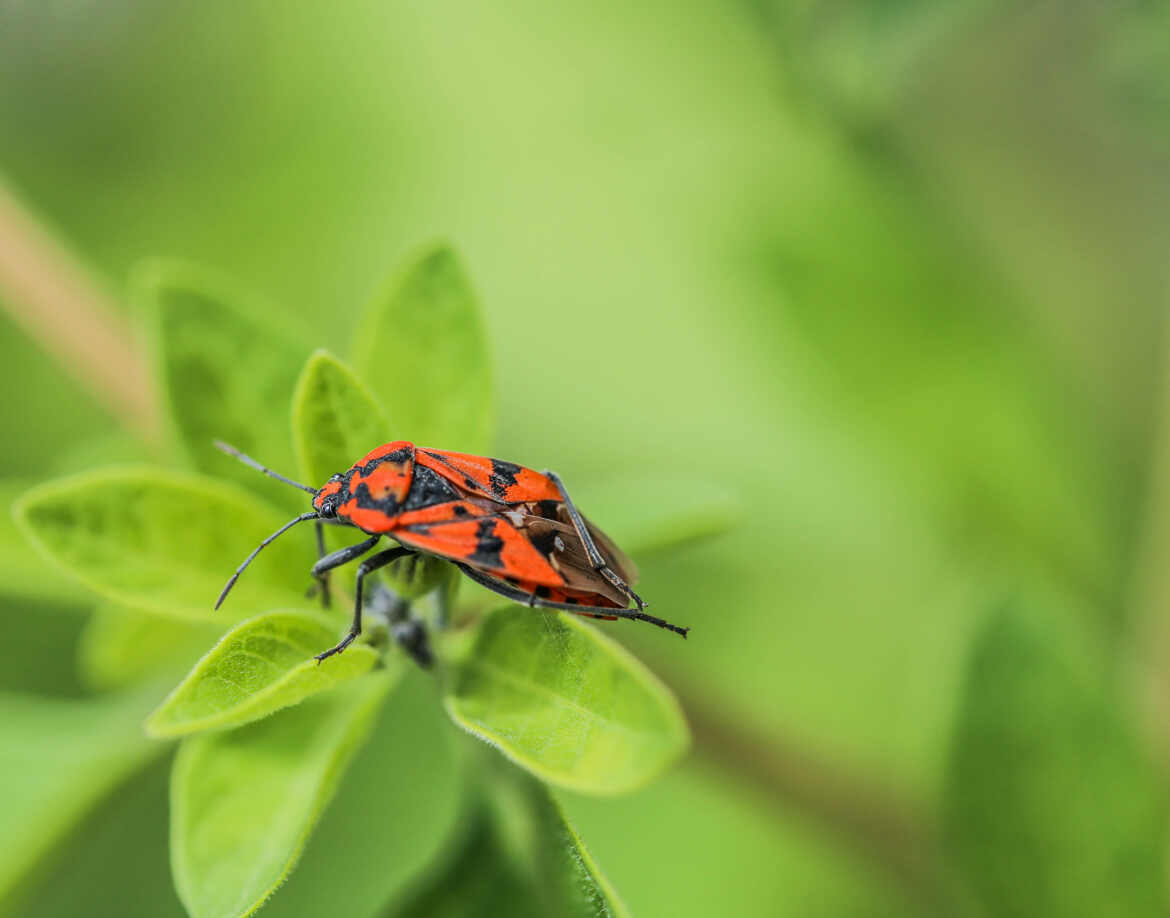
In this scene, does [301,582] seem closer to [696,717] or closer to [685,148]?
[696,717]

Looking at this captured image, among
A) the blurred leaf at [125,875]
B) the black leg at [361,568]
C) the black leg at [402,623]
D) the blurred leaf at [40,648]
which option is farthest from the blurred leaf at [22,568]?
the blurred leaf at [40,648]

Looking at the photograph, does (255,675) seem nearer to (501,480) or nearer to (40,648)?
(501,480)

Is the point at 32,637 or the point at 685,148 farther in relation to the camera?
Result: the point at 685,148

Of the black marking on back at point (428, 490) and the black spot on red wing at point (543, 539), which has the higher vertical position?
the black marking on back at point (428, 490)

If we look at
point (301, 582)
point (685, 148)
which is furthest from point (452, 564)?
point (685, 148)

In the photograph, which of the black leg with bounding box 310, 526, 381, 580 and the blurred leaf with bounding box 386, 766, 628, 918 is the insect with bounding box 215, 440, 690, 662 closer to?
the black leg with bounding box 310, 526, 381, 580

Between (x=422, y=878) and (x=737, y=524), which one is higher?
(x=737, y=524)

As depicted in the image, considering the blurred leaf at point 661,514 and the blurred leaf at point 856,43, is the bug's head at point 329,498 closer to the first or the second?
the blurred leaf at point 661,514

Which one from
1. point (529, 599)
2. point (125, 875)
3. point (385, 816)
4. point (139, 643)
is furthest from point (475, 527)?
point (125, 875)
